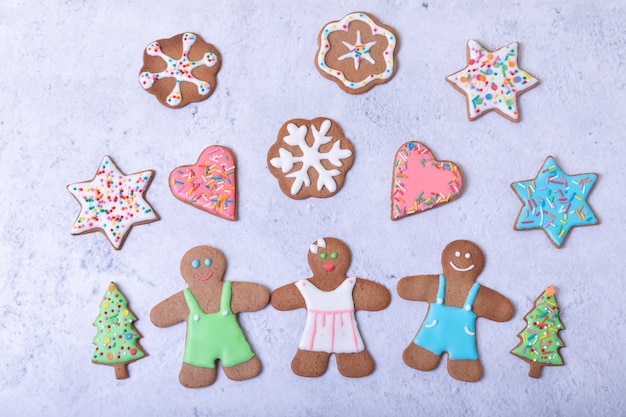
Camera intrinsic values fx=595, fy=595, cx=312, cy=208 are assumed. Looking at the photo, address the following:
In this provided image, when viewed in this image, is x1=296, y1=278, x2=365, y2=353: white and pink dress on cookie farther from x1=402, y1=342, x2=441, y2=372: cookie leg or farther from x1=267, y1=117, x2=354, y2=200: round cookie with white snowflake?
x1=267, y1=117, x2=354, y2=200: round cookie with white snowflake

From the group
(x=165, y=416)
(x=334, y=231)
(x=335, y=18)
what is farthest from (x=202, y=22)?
(x=165, y=416)

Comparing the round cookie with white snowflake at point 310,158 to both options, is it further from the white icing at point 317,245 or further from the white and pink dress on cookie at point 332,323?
the white and pink dress on cookie at point 332,323

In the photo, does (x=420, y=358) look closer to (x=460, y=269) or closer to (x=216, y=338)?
(x=460, y=269)

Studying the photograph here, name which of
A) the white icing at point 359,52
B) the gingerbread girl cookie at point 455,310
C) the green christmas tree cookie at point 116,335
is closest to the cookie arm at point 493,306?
the gingerbread girl cookie at point 455,310

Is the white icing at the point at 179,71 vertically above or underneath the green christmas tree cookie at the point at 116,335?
above

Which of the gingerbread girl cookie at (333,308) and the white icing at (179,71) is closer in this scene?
the gingerbread girl cookie at (333,308)

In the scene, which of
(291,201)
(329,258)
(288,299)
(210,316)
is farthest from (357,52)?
(210,316)

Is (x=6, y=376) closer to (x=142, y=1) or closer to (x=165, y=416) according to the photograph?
(x=165, y=416)
